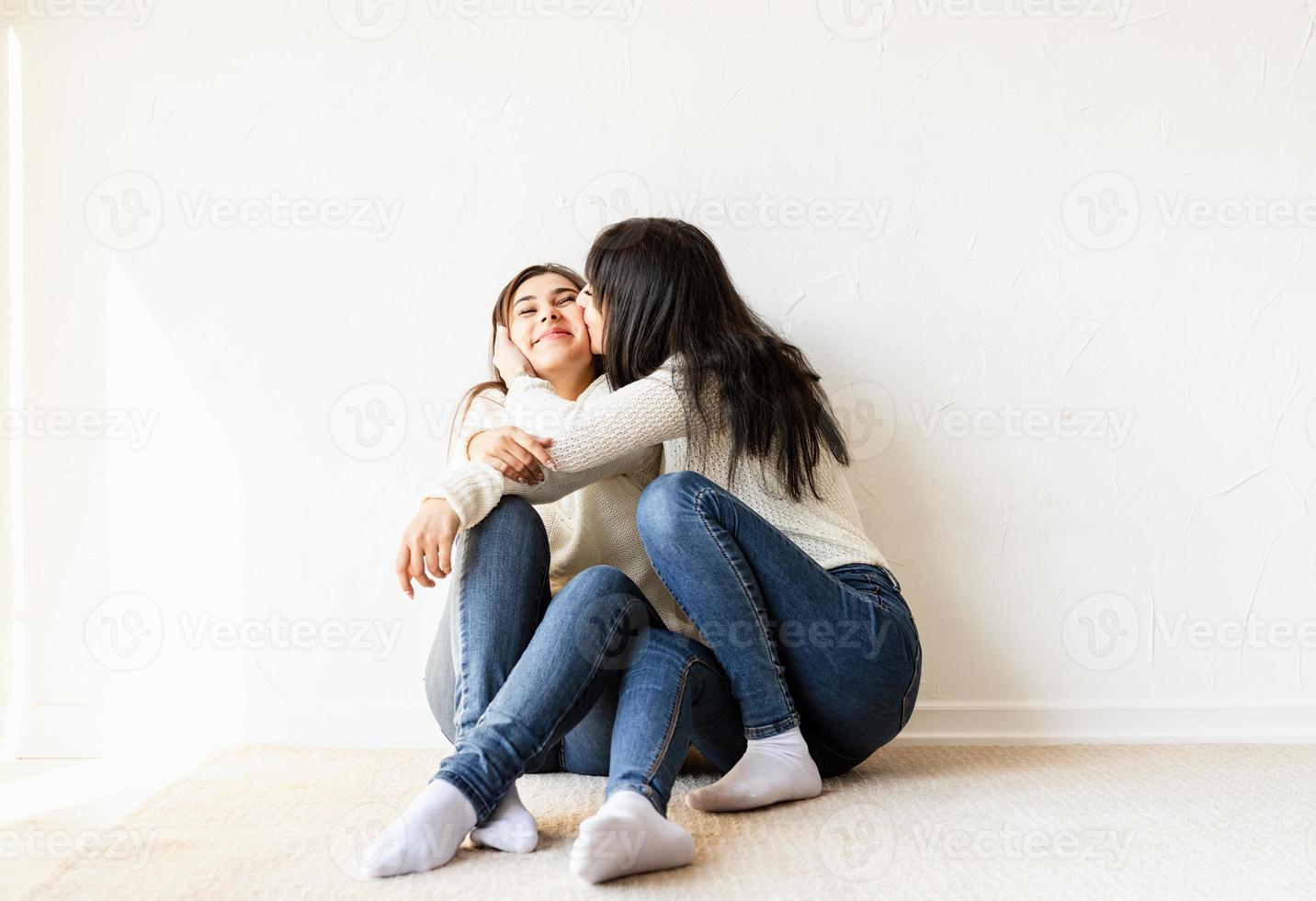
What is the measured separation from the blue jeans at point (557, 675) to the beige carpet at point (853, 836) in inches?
3.6

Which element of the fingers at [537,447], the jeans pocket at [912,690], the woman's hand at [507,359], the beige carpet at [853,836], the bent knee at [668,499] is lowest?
the beige carpet at [853,836]

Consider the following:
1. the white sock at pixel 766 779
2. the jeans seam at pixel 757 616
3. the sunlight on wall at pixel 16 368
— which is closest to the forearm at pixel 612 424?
the jeans seam at pixel 757 616

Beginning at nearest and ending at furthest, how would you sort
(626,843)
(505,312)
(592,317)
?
(626,843)
(592,317)
(505,312)

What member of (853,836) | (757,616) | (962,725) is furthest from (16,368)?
(962,725)

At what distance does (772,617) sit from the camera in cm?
117

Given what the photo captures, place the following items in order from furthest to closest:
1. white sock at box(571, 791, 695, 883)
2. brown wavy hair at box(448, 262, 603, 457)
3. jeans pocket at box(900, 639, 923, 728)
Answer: brown wavy hair at box(448, 262, 603, 457) → jeans pocket at box(900, 639, 923, 728) → white sock at box(571, 791, 695, 883)

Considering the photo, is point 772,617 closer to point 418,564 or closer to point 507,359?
point 418,564

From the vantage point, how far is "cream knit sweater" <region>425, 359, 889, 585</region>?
117cm

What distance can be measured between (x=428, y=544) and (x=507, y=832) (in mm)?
309

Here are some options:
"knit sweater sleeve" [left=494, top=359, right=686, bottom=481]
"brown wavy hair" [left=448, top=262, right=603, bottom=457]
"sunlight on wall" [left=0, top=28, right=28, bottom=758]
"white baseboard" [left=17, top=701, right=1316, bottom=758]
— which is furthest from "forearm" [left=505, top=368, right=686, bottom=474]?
"sunlight on wall" [left=0, top=28, right=28, bottom=758]

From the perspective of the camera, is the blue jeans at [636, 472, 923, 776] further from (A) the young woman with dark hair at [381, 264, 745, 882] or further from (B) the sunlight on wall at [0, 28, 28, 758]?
(B) the sunlight on wall at [0, 28, 28, 758]

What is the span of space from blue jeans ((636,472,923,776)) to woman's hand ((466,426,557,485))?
5.1 inches

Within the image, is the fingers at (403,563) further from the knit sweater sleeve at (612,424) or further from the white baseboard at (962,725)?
the white baseboard at (962,725)

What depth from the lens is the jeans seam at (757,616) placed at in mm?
1134
